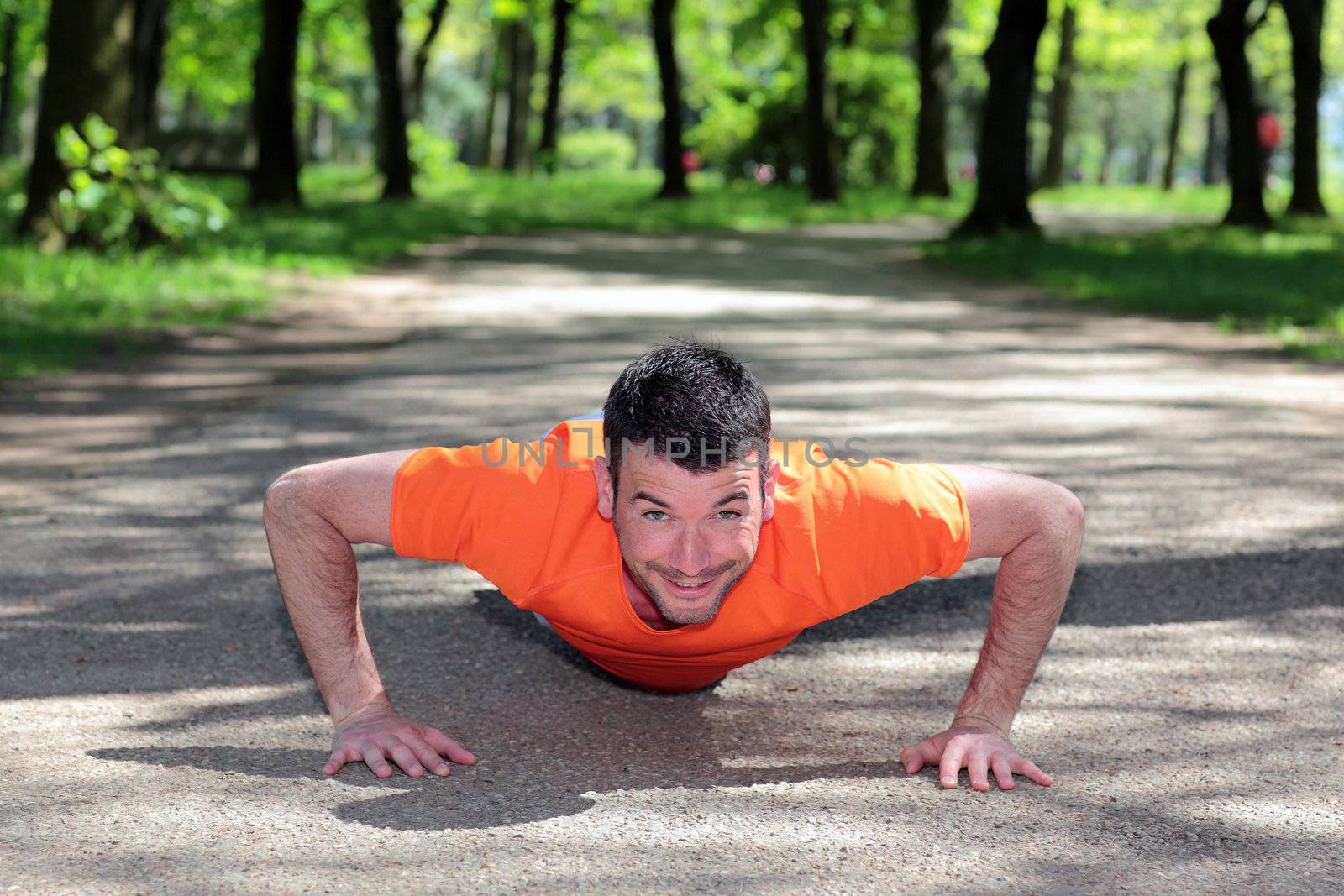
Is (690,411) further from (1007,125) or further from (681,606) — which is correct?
(1007,125)

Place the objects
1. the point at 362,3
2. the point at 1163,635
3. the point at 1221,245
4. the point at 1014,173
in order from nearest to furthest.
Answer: the point at 1163,635 → the point at 1221,245 → the point at 1014,173 → the point at 362,3

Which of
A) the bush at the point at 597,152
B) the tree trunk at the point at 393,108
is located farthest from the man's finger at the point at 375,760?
the bush at the point at 597,152

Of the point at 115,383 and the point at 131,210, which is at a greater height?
the point at 131,210

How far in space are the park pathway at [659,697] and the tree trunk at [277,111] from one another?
12364 millimetres

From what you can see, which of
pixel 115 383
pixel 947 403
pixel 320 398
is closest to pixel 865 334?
pixel 947 403

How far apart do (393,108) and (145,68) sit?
168 inches

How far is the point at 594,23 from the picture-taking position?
36.2 metres

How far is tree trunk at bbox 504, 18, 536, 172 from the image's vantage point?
35531 millimetres

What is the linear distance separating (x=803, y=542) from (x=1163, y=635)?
185 centimetres

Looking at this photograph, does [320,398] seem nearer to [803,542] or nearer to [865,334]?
[865,334]

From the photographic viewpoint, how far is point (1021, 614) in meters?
3.39

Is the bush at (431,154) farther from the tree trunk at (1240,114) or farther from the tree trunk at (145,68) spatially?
the tree trunk at (1240,114)

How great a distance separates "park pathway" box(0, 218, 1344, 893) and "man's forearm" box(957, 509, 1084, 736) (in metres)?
0.23

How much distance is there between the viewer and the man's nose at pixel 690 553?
2.98 metres
